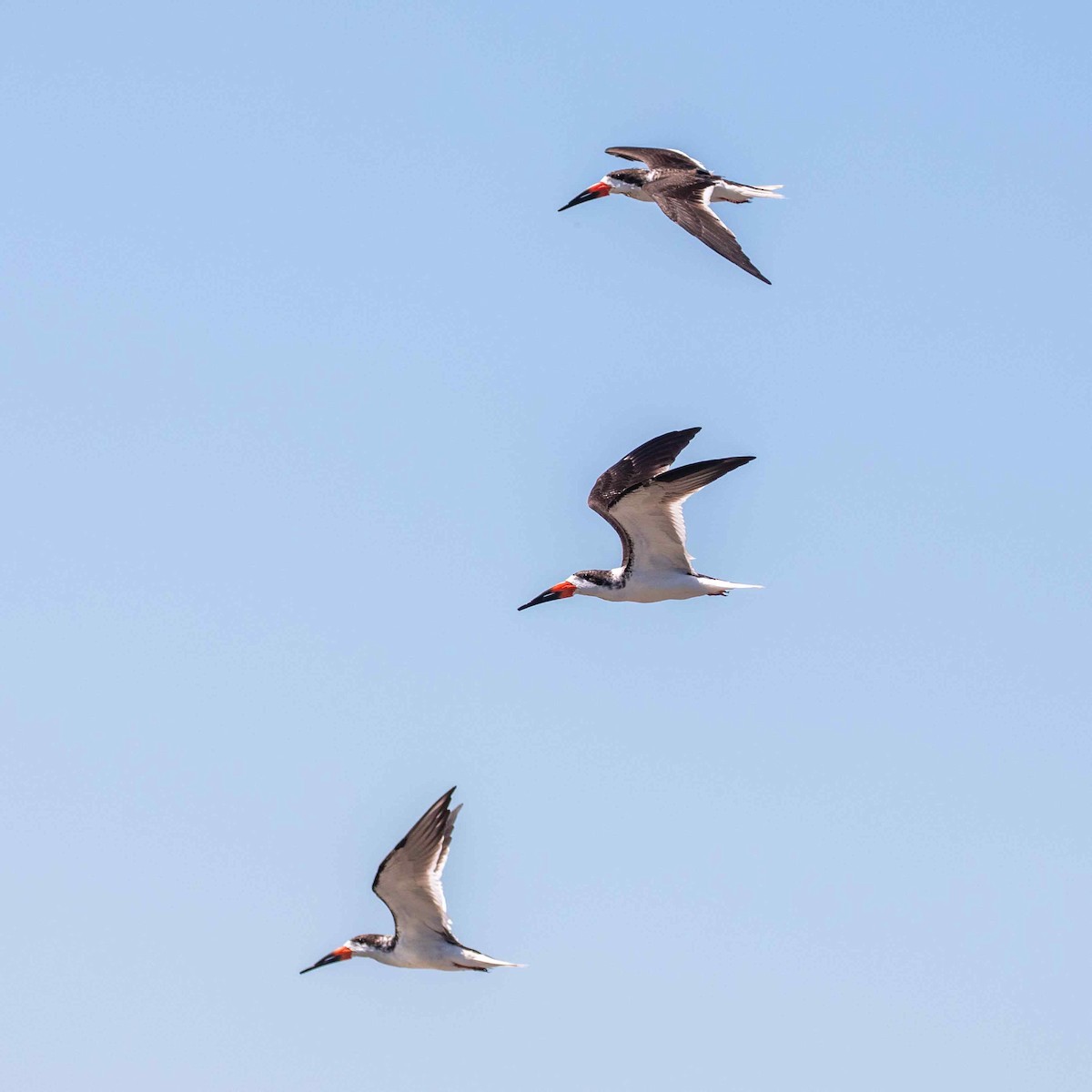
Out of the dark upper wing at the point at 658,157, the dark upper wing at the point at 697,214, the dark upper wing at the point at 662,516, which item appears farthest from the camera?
the dark upper wing at the point at 658,157

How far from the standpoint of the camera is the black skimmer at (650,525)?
1175 inches

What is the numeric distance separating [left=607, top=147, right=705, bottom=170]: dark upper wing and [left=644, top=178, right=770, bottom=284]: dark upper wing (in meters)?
1.13

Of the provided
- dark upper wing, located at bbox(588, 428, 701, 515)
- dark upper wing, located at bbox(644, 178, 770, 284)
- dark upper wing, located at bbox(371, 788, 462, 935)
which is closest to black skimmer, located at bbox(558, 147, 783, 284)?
dark upper wing, located at bbox(644, 178, 770, 284)

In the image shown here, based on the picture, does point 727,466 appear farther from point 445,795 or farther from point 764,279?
point 445,795

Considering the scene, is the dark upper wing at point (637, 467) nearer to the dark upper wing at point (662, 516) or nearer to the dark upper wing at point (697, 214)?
the dark upper wing at point (662, 516)

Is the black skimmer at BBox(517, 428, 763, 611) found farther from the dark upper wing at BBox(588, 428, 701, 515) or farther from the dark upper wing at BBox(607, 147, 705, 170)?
the dark upper wing at BBox(607, 147, 705, 170)

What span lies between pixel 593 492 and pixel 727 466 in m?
3.60

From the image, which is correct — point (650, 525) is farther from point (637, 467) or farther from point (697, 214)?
point (697, 214)

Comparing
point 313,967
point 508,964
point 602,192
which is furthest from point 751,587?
A: point 602,192

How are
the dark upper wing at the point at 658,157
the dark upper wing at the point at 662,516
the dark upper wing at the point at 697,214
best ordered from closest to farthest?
the dark upper wing at the point at 662,516, the dark upper wing at the point at 697,214, the dark upper wing at the point at 658,157

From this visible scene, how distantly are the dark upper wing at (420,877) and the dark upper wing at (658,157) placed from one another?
13.1 m

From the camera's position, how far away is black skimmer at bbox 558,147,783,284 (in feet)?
105

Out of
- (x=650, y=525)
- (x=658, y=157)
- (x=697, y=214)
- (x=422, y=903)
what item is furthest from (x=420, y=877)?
(x=658, y=157)

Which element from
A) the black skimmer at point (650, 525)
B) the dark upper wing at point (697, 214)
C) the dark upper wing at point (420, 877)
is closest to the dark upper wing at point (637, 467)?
the black skimmer at point (650, 525)
